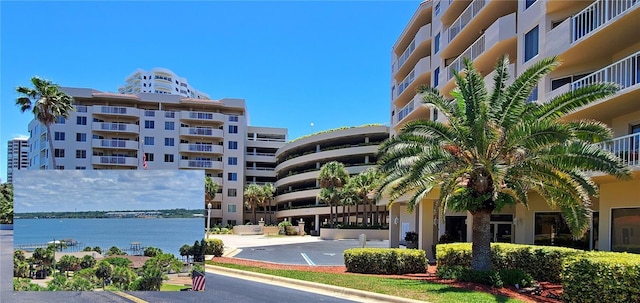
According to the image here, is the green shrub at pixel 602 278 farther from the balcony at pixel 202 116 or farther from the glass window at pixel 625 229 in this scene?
the balcony at pixel 202 116

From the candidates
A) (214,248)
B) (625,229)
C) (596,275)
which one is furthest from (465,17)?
(596,275)

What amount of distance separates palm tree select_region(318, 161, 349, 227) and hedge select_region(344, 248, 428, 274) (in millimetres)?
37459

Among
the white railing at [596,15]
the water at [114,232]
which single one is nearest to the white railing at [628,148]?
the white railing at [596,15]

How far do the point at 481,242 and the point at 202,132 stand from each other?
64.0 metres

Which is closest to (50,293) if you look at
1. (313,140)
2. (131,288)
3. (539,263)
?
(131,288)

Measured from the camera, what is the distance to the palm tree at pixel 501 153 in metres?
13.6

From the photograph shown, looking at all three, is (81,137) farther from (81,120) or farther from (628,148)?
(628,148)

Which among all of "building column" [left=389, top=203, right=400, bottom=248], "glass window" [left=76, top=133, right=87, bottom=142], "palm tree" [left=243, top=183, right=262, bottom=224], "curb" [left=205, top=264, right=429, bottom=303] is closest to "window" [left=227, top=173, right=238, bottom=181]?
"palm tree" [left=243, top=183, right=262, bottom=224]

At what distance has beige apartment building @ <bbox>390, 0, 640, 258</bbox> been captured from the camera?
640 inches

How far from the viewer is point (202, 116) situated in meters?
74.9

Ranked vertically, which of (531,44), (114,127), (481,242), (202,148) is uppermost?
(531,44)

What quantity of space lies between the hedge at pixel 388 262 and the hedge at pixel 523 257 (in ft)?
3.10

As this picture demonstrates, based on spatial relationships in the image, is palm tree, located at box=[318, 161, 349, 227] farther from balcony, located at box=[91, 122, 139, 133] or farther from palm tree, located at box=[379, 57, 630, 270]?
palm tree, located at box=[379, 57, 630, 270]

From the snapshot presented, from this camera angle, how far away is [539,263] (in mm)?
15984
